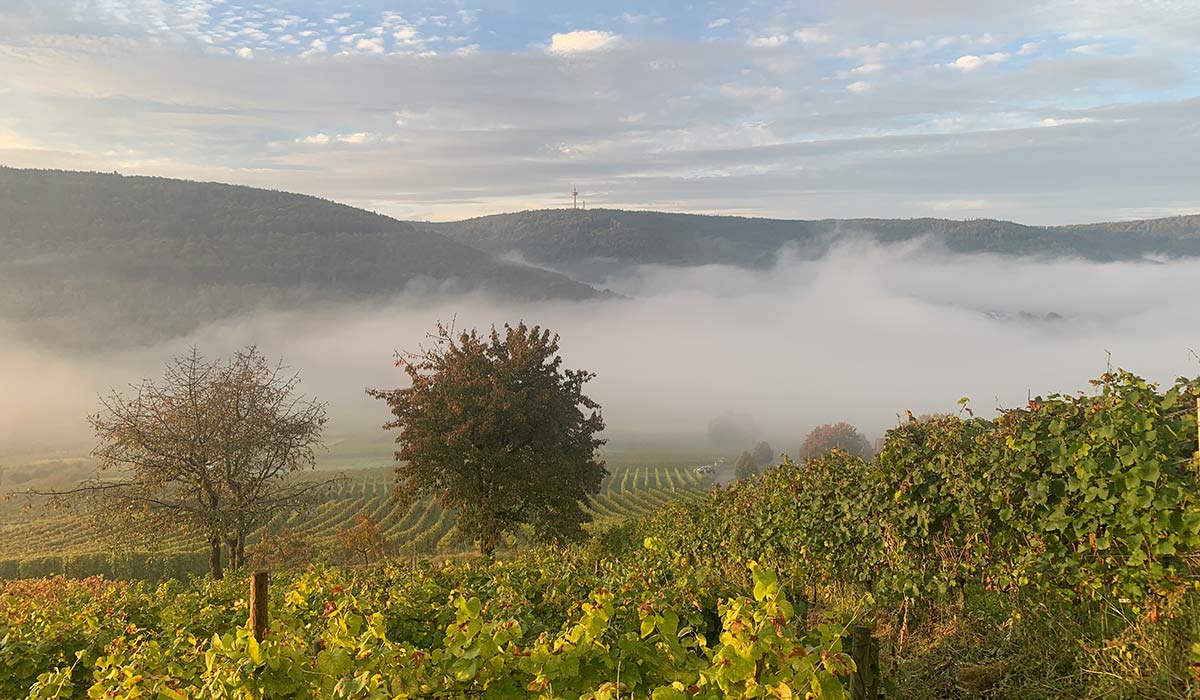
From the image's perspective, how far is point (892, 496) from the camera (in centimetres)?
897

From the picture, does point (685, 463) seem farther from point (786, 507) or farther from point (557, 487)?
point (786, 507)

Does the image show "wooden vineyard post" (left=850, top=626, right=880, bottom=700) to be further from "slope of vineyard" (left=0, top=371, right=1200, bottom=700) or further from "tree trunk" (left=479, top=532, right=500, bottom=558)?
"tree trunk" (left=479, top=532, right=500, bottom=558)

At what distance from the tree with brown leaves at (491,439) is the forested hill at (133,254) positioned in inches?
7118

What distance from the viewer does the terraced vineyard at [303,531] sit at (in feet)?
118

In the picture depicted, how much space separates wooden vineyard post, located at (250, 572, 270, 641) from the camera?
543 cm

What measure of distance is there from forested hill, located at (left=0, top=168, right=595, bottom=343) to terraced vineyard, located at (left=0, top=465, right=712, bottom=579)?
416 feet

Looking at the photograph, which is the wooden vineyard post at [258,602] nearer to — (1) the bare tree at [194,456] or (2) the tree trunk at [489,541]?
(1) the bare tree at [194,456]

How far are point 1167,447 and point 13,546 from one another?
55896 mm

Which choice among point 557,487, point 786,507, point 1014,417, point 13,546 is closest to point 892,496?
point 1014,417

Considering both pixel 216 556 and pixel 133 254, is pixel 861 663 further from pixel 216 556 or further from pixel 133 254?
pixel 133 254

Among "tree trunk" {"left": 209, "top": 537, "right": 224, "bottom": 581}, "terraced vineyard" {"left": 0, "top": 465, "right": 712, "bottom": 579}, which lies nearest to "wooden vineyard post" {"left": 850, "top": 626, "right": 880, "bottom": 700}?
"terraced vineyard" {"left": 0, "top": 465, "right": 712, "bottom": 579}

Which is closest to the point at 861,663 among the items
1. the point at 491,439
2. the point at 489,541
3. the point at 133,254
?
the point at 491,439

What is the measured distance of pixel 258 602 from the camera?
215 inches

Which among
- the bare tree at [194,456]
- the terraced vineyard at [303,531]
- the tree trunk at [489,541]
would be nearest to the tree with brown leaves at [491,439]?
the tree trunk at [489,541]
